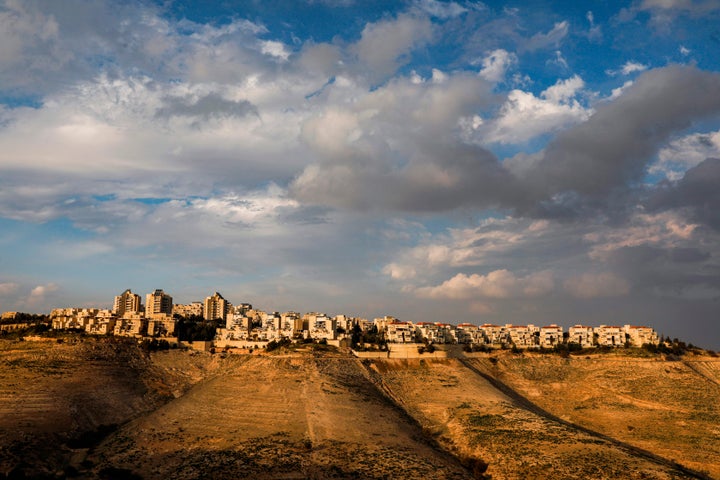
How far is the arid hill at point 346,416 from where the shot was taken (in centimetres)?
5616

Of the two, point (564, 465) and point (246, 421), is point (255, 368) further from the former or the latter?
point (564, 465)

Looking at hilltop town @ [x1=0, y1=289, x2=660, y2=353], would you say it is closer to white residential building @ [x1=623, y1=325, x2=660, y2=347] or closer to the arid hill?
white residential building @ [x1=623, y1=325, x2=660, y2=347]

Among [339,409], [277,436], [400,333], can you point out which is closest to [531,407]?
[339,409]

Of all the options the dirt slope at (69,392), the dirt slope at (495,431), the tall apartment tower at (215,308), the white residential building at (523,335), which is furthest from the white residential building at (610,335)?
the tall apartment tower at (215,308)

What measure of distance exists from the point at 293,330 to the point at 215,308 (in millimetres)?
59250

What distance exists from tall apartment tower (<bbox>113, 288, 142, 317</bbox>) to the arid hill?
250 feet

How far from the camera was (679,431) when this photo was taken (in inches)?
3039

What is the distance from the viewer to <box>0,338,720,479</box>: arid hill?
5616 cm

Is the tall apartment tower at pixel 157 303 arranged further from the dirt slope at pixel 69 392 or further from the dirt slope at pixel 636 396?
the dirt slope at pixel 636 396

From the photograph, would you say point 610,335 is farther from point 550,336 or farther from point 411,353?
point 411,353

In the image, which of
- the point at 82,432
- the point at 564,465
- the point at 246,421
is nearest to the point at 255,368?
the point at 246,421

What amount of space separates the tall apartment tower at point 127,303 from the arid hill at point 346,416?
250 ft

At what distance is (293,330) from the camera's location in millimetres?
144125

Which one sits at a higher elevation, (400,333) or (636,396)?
(400,333)
